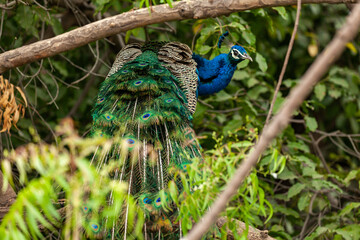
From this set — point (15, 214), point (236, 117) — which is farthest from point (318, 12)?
point (15, 214)

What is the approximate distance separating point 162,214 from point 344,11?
3.92 m

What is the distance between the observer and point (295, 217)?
371 cm

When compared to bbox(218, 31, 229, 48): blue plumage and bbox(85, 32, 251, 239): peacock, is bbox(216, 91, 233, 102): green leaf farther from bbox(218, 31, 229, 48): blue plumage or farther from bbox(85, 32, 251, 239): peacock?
bbox(218, 31, 229, 48): blue plumage

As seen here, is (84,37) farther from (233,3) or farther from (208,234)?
(208,234)

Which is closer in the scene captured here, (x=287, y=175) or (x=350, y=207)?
(x=350, y=207)

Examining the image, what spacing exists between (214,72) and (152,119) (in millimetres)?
1146

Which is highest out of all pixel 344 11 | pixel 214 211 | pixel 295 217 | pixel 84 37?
pixel 214 211

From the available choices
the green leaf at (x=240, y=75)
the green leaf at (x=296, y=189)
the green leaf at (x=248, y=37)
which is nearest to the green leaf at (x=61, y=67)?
the green leaf at (x=240, y=75)

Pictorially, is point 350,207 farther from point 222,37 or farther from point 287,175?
point 222,37

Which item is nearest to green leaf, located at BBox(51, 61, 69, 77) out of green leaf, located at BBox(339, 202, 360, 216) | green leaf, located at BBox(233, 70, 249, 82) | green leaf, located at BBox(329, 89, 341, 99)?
green leaf, located at BBox(233, 70, 249, 82)

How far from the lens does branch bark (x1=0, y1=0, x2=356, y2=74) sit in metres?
A: 2.80

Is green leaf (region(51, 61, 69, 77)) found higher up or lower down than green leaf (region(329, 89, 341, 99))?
higher up

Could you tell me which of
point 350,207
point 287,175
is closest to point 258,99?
point 287,175

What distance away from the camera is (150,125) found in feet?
9.14
